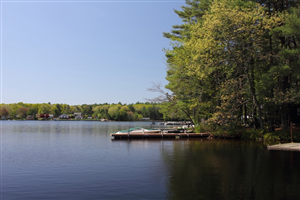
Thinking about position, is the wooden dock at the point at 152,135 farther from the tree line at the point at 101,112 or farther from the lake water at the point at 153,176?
the tree line at the point at 101,112

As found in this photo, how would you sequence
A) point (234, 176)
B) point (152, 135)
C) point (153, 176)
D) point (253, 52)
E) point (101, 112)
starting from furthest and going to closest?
point (101, 112)
point (152, 135)
point (253, 52)
point (153, 176)
point (234, 176)

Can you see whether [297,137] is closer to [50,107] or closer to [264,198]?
[264,198]

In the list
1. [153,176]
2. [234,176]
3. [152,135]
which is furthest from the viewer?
[152,135]

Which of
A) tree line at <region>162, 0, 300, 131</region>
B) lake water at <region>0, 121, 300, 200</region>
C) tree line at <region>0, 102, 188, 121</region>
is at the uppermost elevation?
tree line at <region>162, 0, 300, 131</region>

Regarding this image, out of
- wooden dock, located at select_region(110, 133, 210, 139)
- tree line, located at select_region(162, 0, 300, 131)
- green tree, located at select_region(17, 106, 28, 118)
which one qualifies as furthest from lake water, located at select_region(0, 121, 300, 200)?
green tree, located at select_region(17, 106, 28, 118)

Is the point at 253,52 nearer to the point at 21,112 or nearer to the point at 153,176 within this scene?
the point at 153,176

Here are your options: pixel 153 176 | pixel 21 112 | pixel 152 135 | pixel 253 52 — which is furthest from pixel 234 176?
pixel 21 112

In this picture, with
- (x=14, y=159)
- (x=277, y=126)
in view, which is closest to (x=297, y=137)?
(x=277, y=126)

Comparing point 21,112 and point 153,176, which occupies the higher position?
point 21,112

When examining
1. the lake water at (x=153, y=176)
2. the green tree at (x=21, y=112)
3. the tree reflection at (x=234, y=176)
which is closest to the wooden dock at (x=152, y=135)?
the lake water at (x=153, y=176)

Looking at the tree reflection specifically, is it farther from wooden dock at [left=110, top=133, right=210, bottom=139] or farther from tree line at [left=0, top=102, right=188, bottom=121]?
tree line at [left=0, top=102, right=188, bottom=121]

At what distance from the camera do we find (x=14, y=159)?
19281 millimetres

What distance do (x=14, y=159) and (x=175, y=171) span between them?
1269 centimetres

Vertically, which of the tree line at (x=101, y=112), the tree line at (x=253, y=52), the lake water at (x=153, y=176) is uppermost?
the tree line at (x=253, y=52)
